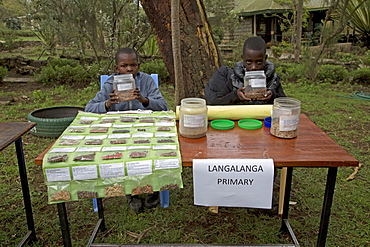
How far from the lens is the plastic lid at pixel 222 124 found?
1984mm

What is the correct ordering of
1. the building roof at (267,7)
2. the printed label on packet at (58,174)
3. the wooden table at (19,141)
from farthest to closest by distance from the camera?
the building roof at (267,7) < the wooden table at (19,141) < the printed label on packet at (58,174)

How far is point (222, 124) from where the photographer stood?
204 cm

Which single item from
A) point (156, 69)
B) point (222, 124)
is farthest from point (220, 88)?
point (156, 69)

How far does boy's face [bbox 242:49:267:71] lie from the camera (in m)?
2.42

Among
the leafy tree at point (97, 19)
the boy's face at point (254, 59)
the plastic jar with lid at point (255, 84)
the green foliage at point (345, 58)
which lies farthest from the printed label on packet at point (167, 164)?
the green foliage at point (345, 58)

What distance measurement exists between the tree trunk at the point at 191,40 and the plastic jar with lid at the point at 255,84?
1.64 meters

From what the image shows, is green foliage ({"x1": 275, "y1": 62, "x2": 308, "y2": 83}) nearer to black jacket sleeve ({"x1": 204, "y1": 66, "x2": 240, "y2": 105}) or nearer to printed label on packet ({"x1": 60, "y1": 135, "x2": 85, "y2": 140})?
black jacket sleeve ({"x1": 204, "y1": 66, "x2": 240, "y2": 105})

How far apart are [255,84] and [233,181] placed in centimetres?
79

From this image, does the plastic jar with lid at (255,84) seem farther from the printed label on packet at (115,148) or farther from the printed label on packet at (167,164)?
the printed label on packet at (115,148)

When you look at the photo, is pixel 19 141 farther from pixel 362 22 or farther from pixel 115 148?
pixel 362 22

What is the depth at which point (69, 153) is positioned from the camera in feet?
5.23

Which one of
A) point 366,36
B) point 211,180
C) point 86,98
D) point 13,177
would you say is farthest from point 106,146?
point 366,36

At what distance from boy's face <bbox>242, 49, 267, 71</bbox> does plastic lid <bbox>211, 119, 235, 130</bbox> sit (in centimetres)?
61

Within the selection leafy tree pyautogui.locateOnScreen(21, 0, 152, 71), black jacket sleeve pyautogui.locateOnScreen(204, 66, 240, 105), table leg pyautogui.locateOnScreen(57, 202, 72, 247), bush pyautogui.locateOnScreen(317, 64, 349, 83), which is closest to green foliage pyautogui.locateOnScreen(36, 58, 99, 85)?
leafy tree pyautogui.locateOnScreen(21, 0, 152, 71)
